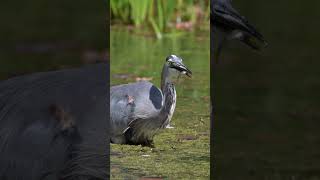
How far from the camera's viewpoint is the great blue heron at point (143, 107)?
2277 millimetres

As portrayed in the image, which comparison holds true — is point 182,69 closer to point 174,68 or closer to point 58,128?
point 174,68

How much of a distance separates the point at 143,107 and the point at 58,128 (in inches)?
13.4

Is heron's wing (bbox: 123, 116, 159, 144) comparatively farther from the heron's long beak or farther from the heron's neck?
the heron's long beak

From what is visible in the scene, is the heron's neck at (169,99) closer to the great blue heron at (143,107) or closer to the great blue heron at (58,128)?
the great blue heron at (143,107)
